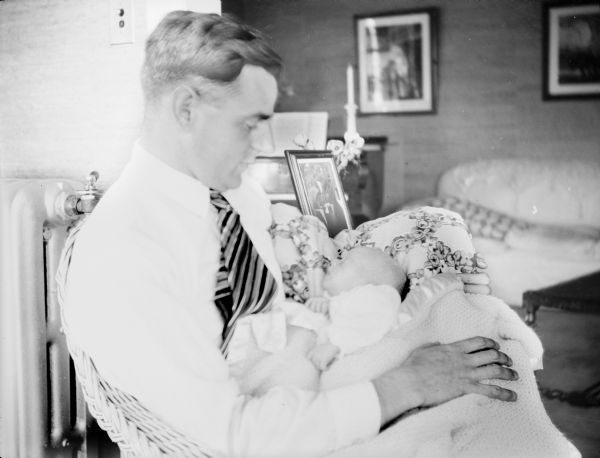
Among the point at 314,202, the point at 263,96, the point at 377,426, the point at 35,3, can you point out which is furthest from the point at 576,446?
the point at 35,3

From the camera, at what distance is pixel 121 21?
1180mm

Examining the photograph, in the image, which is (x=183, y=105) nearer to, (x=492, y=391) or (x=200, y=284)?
(x=200, y=284)

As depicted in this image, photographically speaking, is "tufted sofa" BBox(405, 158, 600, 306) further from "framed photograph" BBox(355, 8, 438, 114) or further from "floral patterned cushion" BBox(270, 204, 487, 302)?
"framed photograph" BBox(355, 8, 438, 114)

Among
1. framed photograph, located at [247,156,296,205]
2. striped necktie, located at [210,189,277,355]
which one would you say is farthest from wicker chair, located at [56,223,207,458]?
framed photograph, located at [247,156,296,205]

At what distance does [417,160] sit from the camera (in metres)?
1.11

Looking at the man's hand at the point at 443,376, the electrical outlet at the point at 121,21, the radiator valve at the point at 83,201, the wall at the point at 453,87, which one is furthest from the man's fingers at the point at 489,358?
the electrical outlet at the point at 121,21

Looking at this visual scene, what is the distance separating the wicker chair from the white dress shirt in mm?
31

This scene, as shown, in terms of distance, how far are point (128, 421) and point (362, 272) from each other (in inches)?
→ 16.3

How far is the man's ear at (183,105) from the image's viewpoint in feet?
2.78

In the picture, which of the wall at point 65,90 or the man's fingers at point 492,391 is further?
the wall at point 65,90

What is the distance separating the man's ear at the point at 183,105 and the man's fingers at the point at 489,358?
1.75 feet

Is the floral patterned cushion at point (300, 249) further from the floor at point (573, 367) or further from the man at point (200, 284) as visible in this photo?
the floor at point (573, 367)

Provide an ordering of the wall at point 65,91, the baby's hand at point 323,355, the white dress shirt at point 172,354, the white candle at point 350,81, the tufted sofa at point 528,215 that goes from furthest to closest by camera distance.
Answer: the wall at point 65,91
the white candle at point 350,81
the tufted sofa at point 528,215
the baby's hand at point 323,355
the white dress shirt at point 172,354

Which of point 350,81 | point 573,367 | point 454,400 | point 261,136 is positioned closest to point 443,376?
point 454,400
